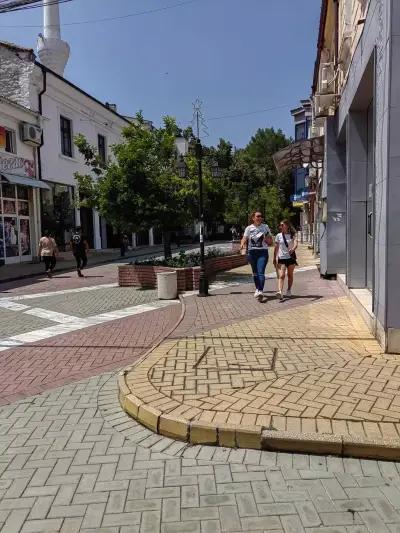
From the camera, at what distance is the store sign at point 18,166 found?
20391 millimetres

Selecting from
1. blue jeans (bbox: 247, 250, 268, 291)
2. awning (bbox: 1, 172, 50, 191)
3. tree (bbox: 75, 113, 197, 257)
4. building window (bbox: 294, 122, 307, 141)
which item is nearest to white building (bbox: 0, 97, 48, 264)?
awning (bbox: 1, 172, 50, 191)

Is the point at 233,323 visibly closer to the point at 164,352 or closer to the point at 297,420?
the point at 164,352

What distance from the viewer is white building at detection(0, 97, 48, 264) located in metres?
20.5

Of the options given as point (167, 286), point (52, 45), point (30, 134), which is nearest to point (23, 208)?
point (30, 134)

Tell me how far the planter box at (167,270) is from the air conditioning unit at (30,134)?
11.2 meters

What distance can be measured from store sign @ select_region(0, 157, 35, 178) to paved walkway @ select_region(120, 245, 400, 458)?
16173 mm

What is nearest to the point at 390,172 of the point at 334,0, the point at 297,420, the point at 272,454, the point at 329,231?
the point at 297,420

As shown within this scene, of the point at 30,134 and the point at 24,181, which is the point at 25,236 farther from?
the point at 30,134

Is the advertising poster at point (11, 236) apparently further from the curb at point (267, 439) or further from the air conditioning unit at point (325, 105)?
the curb at point (267, 439)

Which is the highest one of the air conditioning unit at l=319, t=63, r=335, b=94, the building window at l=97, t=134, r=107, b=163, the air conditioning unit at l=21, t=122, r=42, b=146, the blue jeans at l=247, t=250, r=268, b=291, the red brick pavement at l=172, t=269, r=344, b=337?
the building window at l=97, t=134, r=107, b=163

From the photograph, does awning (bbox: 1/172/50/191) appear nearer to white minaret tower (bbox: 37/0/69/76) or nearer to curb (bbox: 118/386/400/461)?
white minaret tower (bbox: 37/0/69/76)

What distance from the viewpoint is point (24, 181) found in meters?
21.0

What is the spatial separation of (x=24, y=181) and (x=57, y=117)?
5454 mm

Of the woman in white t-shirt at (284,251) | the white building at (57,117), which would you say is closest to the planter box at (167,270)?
the woman in white t-shirt at (284,251)
